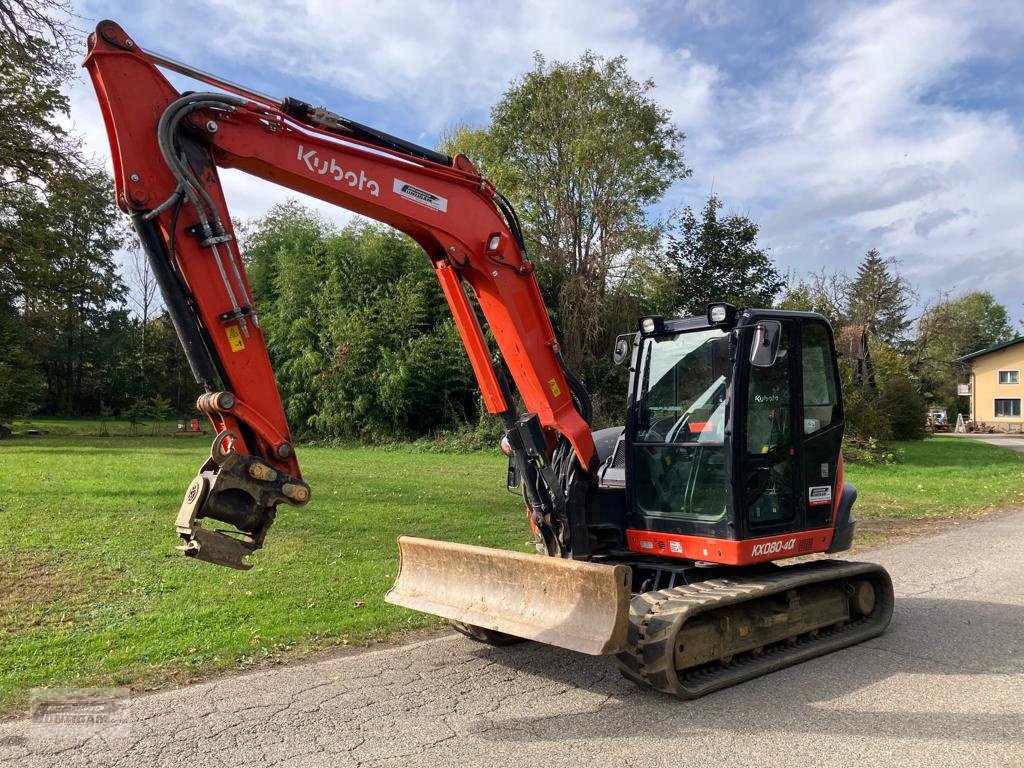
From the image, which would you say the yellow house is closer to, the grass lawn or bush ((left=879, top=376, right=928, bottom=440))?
bush ((left=879, top=376, right=928, bottom=440))

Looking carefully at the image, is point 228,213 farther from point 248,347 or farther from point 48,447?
point 48,447

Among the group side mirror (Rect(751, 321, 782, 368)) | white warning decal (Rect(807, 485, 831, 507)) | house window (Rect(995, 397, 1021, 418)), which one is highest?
house window (Rect(995, 397, 1021, 418))

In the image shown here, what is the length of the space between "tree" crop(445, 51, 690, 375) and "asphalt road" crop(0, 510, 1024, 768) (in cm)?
2047

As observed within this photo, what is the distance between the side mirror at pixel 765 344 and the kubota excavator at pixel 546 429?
0.04ft

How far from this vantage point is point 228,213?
450 cm

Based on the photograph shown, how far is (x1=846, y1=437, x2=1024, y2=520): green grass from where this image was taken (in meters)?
13.3

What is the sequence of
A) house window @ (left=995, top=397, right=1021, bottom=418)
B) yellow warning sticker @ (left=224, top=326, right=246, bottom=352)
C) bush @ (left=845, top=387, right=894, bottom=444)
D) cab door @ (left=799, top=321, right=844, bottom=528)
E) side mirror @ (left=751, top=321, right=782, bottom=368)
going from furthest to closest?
house window @ (left=995, top=397, right=1021, bottom=418) → bush @ (left=845, top=387, right=894, bottom=444) → cab door @ (left=799, top=321, right=844, bottom=528) → side mirror @ (left=751, top=321, right=782, bottom=368) → yellow warning sticker @ (left=224, top=326, right=246, bottom=352)

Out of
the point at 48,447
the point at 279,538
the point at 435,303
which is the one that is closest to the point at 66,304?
the point at 48,447

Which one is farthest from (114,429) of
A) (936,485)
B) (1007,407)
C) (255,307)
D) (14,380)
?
(1007,407)

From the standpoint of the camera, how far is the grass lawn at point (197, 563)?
18.6ft

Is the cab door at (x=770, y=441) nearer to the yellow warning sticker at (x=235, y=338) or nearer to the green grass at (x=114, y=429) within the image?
the yellow warning sticker at (x=235, y=338)

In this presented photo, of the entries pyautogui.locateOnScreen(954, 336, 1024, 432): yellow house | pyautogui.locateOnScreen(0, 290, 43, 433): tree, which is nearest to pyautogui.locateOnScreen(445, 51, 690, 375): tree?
pyautogui.locateOnScreen(0, 290, 43, 433): tree

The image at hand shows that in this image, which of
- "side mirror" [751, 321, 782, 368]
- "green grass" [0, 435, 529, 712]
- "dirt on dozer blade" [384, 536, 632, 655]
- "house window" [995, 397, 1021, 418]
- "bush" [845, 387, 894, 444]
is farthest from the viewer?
"house window" [995, 397, 1021, 418]

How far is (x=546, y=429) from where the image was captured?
5641 millimetres
